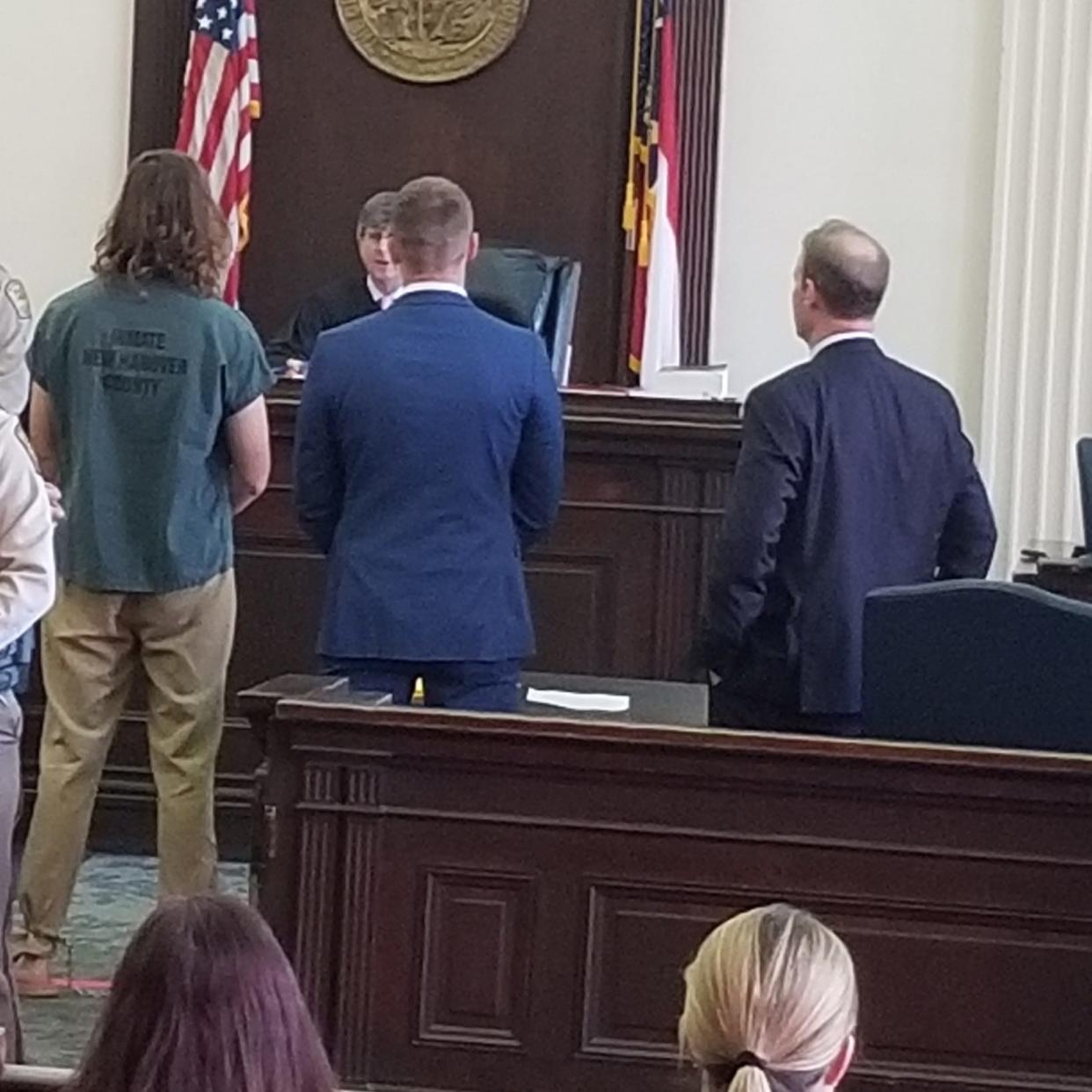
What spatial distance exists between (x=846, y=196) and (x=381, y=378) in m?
4.20

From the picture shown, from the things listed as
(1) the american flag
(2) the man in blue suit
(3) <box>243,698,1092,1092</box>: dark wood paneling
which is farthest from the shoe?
(1) the american flag

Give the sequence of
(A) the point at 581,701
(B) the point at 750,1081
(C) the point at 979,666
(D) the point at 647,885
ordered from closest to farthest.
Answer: (B) the point at 750,1081 < (C) the point at 979,666 < (D) the point at 647,885 < (A) the point at 581,701

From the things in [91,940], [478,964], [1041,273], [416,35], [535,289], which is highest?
[416,35]

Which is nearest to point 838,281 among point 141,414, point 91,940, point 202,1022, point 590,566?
point 141,414

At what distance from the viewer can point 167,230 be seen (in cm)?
455

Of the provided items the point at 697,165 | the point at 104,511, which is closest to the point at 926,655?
the point at 104,511

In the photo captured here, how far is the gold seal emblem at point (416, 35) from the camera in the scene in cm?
842

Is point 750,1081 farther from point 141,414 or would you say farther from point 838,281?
point 141,414

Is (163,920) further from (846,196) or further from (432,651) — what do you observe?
(846,196)

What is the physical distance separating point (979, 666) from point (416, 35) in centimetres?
520

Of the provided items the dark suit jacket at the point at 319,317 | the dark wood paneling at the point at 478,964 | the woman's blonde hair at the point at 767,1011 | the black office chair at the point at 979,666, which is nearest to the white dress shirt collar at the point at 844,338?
the black office chair at the point at 979,666

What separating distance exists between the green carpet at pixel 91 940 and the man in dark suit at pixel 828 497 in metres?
1.31

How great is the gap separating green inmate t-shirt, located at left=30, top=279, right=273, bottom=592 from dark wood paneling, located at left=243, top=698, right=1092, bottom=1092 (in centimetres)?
85

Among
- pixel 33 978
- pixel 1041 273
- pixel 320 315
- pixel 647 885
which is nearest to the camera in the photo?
pixel 647 885
